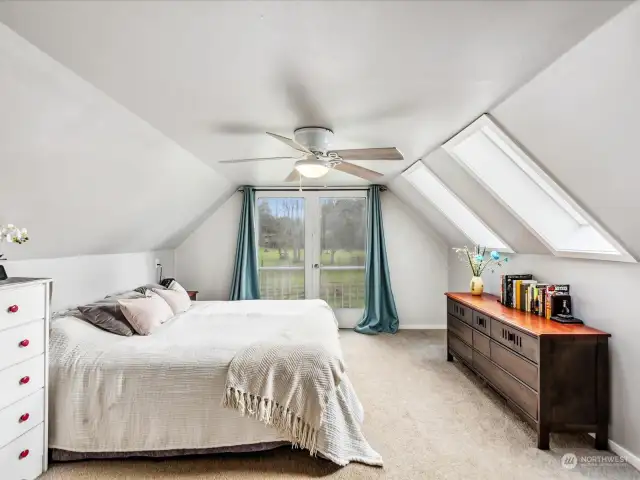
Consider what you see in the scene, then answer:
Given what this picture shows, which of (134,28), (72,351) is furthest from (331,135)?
(72,351)

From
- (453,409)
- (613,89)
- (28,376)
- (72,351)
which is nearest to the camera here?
(613,89)

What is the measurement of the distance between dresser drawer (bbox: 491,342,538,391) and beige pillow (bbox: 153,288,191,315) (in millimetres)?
2833

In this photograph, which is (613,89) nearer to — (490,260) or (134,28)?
(134,28)

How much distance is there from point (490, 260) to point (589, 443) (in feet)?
7.17

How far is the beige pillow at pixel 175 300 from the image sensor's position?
3.94 meters

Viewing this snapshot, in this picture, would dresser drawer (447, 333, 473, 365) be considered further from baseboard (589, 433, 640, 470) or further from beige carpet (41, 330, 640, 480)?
baseboard (589, 433, 640, 470)

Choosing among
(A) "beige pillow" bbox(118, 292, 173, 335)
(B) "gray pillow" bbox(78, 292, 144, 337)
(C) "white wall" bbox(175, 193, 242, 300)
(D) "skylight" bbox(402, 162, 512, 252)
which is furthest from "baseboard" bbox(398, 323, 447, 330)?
(B) "gray pillow" bbox(78, 292, 144, 337)

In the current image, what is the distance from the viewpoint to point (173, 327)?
3.32 meters

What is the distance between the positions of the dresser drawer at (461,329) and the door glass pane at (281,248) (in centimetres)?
241

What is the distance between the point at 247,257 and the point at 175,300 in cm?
205

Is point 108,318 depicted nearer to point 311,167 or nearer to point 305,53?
point 311,167

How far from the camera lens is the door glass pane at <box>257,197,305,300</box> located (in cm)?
626

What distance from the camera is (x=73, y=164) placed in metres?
2.56

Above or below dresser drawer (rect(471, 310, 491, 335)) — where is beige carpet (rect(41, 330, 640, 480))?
below
